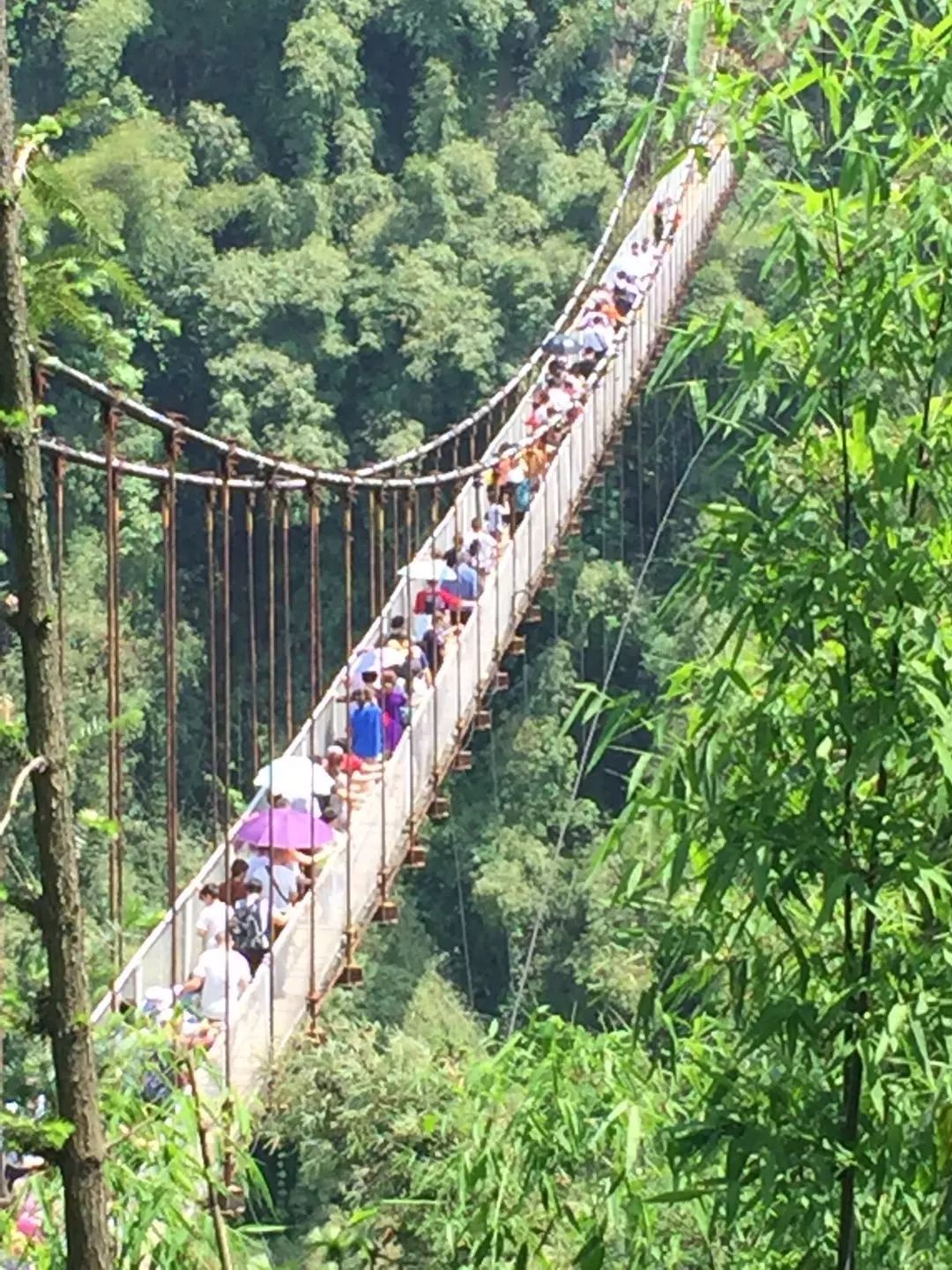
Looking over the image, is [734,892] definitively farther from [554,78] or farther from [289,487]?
[554,78]

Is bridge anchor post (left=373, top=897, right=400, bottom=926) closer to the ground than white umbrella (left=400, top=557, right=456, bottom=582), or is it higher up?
higher up

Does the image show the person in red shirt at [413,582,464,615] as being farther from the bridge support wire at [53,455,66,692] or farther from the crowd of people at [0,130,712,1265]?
the bridge support wire at [53,455,66,692]

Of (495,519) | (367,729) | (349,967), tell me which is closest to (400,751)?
(367,729)

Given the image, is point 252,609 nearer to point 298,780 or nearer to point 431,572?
point 298,780

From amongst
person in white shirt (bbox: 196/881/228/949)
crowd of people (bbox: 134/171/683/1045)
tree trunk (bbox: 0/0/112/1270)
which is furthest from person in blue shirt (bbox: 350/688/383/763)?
tree trunk (bbox: 0/0/112/1270)

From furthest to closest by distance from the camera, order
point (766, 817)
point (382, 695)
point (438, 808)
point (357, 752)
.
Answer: point (382, 695) → point (357, 752) → point (438, 808) → point (766, 817)

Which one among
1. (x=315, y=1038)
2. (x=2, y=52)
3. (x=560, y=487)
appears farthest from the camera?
(x=560, y=487)

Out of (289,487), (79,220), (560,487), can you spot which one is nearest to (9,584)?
(79,220)
